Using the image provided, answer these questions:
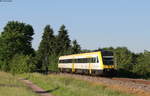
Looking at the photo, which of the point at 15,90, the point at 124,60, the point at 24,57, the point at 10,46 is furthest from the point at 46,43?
the point at 15,90

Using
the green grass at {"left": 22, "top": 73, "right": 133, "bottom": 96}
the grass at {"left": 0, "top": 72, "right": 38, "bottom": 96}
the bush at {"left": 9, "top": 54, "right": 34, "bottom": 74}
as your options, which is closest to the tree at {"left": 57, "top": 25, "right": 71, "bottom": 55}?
the bush at {"left": 9, "top": 54, "right": 34, "bottom": 74}

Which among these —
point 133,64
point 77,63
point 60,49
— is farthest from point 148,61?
point 60,49

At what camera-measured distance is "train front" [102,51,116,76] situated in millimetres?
A: 32844

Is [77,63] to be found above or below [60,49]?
below

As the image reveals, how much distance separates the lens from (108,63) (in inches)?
1307

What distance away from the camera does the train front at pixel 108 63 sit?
108 ft

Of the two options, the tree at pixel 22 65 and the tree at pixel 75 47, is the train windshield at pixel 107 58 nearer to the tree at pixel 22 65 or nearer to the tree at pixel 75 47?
the tree at pixel 22 65

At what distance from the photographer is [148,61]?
54.7 m

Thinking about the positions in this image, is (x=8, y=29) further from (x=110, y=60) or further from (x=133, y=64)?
(x=110, y=60)

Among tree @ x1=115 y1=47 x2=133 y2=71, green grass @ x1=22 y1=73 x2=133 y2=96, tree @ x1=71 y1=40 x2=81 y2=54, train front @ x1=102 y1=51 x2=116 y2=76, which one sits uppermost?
tree @ x1=71 y1=40 x2=81 y2=54

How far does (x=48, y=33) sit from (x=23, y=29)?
32.3 meters

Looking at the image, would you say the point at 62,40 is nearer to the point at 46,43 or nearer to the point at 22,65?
the point at 46,43

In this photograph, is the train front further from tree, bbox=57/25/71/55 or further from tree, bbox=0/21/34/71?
tree, bbox=57/25/71/55

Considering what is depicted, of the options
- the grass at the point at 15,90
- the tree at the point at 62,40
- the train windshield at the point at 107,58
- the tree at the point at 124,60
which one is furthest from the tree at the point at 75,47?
the grass at the point at 15,90
